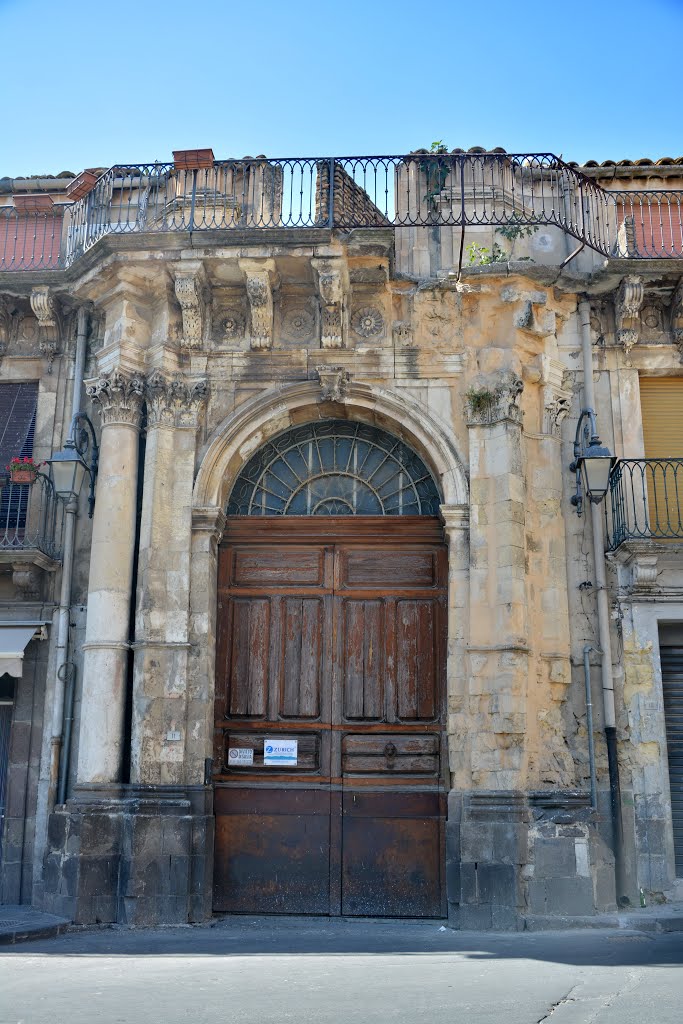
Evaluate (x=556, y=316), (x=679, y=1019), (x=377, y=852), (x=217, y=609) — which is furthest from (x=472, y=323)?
(x=679, y=1019)

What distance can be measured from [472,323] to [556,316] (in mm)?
921

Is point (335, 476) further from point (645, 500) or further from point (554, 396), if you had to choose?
point (645, 500)

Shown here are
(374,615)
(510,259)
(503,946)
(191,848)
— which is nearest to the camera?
(503,946)

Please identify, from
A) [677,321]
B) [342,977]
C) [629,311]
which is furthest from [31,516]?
[677,321]

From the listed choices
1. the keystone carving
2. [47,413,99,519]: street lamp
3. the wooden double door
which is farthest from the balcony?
the keystone carving

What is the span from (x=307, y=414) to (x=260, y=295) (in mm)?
1290

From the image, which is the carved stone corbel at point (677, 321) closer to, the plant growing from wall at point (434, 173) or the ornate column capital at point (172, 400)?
the plant growing from wall at point (434, 173)

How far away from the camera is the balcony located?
11.1 meters

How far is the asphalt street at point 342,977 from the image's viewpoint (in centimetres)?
563

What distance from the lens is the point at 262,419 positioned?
11.1 m

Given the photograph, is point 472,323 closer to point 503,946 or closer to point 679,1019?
point 503,946

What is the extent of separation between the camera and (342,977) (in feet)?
22.3

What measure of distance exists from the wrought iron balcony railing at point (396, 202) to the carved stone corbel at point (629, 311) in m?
0.36

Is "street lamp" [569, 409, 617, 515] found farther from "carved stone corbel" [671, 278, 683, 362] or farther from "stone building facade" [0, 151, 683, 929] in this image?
"carved stone corbel" [671, 278, 683, 362]
